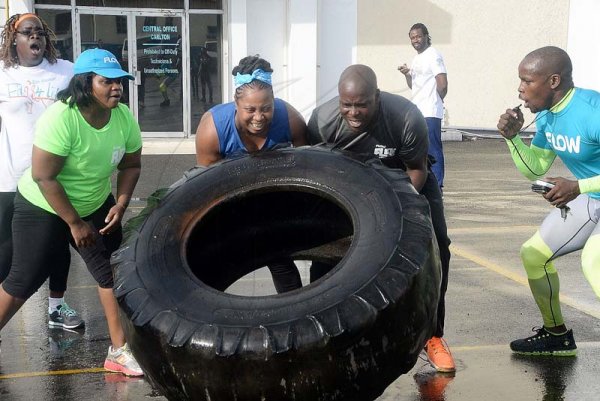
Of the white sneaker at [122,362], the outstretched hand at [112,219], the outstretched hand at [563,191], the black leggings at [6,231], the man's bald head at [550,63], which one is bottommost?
the white sneaker at [122,362]

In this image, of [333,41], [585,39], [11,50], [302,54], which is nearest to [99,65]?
[11,50]

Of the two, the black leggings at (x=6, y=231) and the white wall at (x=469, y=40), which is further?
the white wall at (x=469, y=40)

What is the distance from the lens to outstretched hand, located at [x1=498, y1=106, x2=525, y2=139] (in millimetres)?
4738

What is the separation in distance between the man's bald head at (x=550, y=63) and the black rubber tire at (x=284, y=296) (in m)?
1.03

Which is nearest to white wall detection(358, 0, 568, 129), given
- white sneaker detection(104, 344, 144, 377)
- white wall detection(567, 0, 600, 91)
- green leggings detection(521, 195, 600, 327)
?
white wall detection(567, 0, 600, 91)

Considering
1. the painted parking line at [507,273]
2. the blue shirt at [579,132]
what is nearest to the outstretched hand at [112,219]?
the blue shirt at [579,132]

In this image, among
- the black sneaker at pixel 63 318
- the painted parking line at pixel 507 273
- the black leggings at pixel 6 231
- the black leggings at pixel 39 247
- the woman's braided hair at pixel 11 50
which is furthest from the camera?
the painted parking line at pixel 507 273

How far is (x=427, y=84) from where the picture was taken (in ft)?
34.9

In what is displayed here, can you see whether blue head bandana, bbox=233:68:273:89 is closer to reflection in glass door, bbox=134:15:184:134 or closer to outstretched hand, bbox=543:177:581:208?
outstretched hand, bbox=543:177:581:208

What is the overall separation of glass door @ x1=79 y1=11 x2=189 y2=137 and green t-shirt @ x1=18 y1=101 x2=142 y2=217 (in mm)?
12465

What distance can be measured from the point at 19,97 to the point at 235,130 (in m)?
1.72

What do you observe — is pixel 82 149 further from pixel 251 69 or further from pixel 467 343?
pixel 467 343

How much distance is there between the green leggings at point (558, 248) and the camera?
4.57 metres

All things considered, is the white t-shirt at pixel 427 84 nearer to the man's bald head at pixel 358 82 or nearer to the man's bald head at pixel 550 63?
the man's bald head at pixel 550 63
